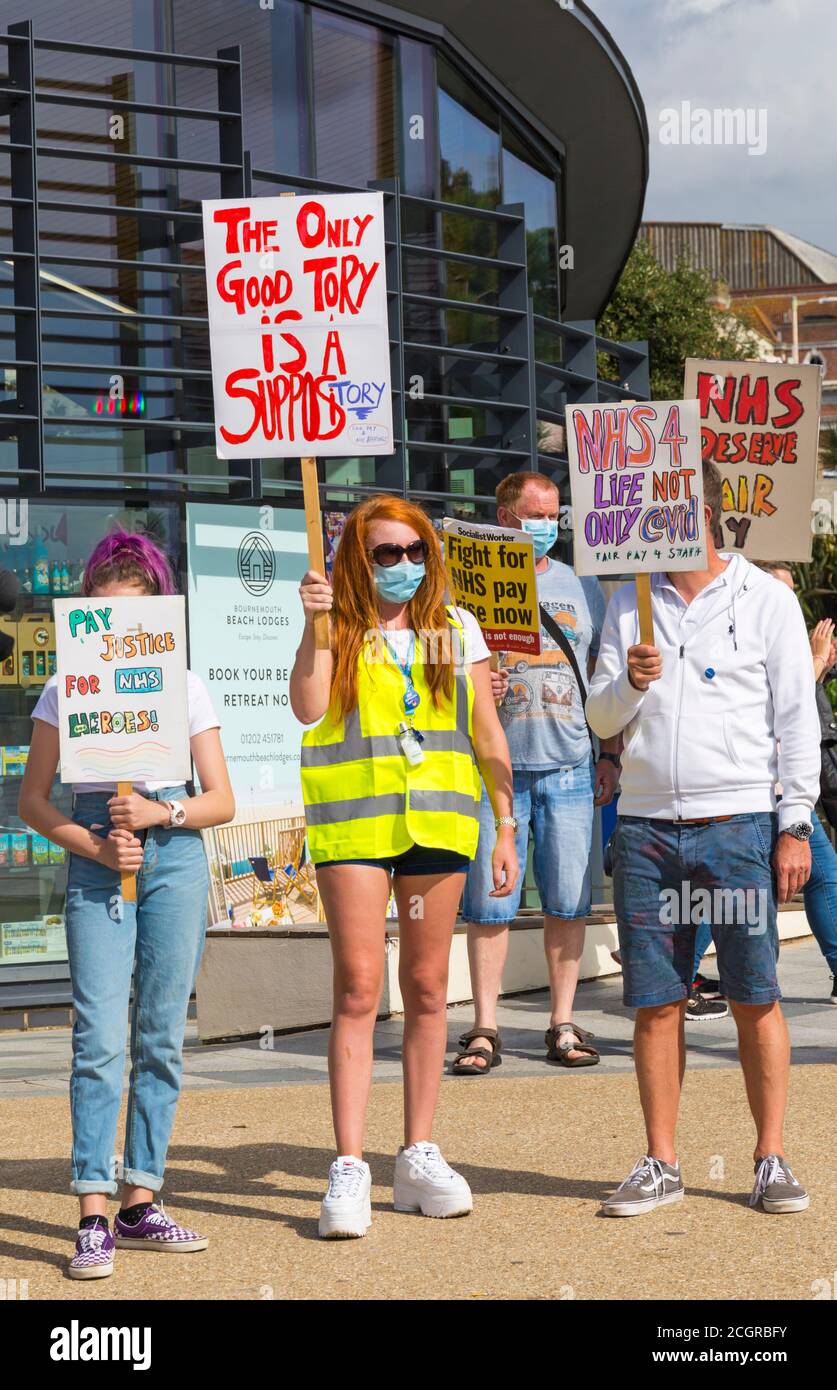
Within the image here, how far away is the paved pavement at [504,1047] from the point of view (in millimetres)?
7289

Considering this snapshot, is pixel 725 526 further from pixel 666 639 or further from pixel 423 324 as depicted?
pixel 423 324

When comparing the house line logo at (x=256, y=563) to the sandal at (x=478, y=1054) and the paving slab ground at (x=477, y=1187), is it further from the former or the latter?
the sandal at (x=478, y=1054)

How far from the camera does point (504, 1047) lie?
7754mm

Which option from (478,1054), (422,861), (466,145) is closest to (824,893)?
(478,1054)

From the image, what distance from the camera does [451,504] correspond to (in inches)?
475

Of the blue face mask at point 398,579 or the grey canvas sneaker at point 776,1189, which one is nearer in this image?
the grey canvas sneaker at point 776,1189

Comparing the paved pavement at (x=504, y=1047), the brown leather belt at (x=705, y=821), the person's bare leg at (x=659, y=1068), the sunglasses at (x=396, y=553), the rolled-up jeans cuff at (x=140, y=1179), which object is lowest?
the paved pavement at (x=504, y=1047)

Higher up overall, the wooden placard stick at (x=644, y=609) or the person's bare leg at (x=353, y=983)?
the wooden placard stick at (x=644, y=609)

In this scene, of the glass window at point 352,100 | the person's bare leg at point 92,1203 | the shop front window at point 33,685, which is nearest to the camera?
the person's bare leg at point 92,1203

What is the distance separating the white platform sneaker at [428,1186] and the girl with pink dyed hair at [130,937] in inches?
24.3

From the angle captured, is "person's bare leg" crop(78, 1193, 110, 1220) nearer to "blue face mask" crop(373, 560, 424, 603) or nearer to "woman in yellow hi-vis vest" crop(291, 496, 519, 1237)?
"woman in yellow hi-vis vest" crop(291, 496, 519, 1237)

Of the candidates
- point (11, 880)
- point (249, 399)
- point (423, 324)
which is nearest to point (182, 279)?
point (423, 324)
